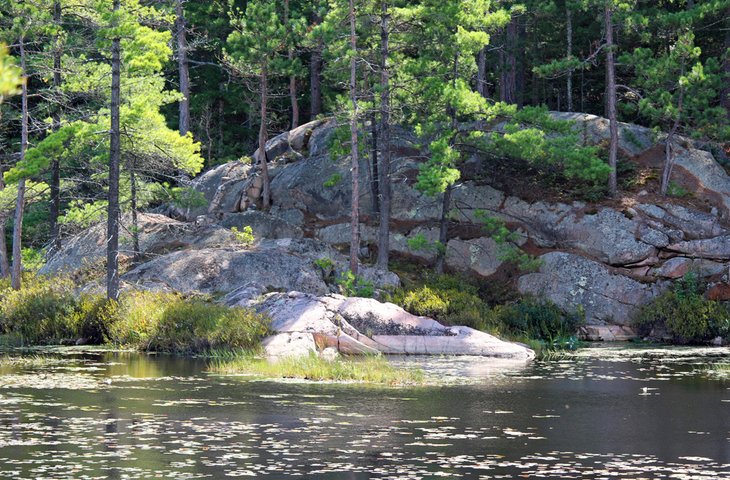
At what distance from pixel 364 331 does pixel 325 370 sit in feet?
19.2

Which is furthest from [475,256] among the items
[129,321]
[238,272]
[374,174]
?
[129,321]

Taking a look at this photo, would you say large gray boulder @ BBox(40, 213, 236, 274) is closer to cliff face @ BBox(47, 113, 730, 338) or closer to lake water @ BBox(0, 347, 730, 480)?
cliff face @ BBox(47, 113, 730, 338)

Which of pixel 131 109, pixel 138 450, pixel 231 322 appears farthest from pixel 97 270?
pixel 138 450

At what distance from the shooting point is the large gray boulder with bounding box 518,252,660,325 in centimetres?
3353

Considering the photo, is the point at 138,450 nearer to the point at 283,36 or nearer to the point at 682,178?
the point at 283,36

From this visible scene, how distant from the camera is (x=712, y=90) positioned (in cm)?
3562

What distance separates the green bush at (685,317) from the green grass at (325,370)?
11.4 metres

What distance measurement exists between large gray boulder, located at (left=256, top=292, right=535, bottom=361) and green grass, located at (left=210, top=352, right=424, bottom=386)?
87.2 inches

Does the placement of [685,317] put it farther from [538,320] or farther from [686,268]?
[538,320]

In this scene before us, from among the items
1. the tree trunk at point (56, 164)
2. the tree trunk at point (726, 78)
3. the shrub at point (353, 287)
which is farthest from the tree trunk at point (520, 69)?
the tree trunk at point (56, 164)

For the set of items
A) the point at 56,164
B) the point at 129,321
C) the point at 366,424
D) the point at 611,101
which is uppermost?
the point at 611,101

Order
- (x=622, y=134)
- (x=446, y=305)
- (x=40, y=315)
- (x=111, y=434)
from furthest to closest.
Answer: (x=622, y=134)
(x=446, y=305)
(x=40, y=315)
(x=111, y=434)

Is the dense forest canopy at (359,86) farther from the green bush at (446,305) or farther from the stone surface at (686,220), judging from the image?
the green bush at (446,305)

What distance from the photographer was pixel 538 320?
32.4m
